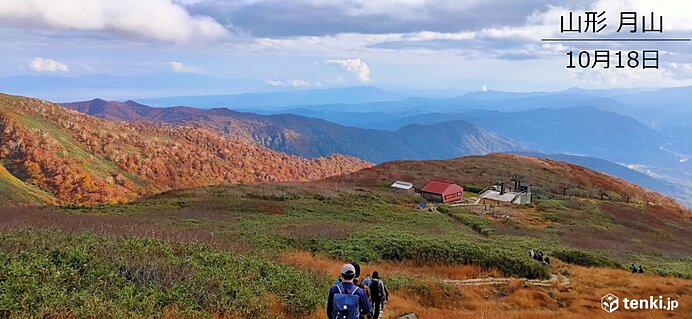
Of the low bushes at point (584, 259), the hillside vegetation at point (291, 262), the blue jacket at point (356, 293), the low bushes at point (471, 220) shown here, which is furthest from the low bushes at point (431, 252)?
the blue jacket at point (356, 293)

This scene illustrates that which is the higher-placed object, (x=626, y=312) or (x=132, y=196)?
(x=626, y=312)

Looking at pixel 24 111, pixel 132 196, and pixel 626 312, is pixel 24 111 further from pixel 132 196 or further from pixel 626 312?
pixel 626 312

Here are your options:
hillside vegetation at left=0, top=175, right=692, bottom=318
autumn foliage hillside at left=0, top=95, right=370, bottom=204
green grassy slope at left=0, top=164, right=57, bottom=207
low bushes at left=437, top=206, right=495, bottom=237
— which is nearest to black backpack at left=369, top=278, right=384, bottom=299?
hillside vegetation at left=0, top=175, right=692, bottom=318

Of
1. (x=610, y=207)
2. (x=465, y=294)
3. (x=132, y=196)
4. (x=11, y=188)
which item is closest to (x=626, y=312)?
(x=465, y=294)

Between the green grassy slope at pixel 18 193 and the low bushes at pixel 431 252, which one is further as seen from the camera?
the green grassy slope at pixel 18 193

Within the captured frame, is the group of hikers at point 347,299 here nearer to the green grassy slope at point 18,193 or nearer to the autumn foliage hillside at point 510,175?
the autumn foliage hillside at point 510,175

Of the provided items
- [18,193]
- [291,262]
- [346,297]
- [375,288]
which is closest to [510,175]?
[291,262]

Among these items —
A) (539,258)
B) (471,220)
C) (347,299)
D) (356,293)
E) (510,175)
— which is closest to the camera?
(347,299)

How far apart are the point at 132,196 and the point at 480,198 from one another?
4282 inches

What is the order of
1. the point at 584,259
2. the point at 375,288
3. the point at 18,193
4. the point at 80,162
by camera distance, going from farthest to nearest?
the point at 80,162
the point at 18,193
the point at 584,259
the point at 375,288

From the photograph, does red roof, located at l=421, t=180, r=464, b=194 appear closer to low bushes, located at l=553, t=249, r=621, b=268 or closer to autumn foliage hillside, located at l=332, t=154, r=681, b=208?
autumn foliage hillside, located at l=332, t=154, r=681, b=208

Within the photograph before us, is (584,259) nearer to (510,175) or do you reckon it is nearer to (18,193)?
(510,175)

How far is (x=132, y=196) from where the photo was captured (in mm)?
137000

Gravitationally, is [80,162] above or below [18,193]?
above
